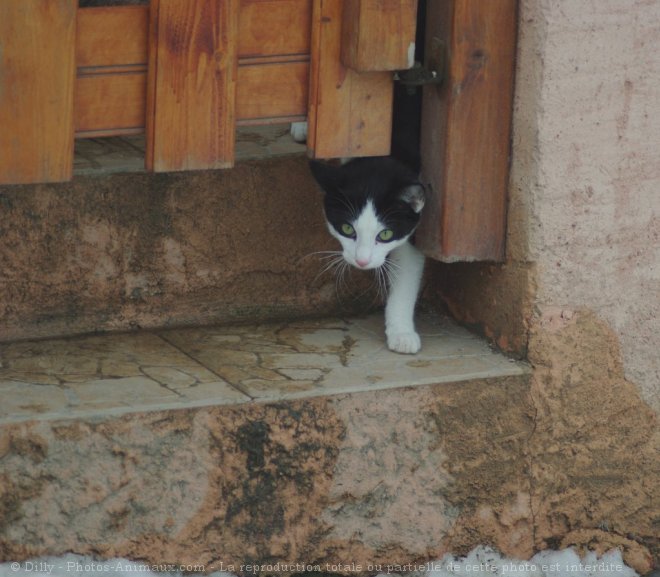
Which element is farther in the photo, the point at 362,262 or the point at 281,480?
the point at 362,262

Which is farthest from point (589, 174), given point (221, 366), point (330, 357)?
point (221, 366)

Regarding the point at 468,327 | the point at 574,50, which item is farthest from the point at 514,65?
the point at 468,327

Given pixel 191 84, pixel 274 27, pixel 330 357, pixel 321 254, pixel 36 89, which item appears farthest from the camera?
pixel 321 254

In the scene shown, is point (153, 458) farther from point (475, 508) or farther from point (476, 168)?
point (476, 168)

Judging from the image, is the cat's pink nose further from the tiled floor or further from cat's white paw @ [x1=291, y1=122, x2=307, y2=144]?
cat's white paw @ [x1=291, y1=122, x2=307, y2=144]

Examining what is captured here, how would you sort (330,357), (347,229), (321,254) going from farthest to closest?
(321,254), (347,229), (330,357)

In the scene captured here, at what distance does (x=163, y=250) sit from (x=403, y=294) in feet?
2.39

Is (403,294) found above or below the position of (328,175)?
below

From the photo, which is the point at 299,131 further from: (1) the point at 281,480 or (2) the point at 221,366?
(1) the point at 281,480

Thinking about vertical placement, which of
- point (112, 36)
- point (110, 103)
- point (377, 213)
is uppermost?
point (112, 36)

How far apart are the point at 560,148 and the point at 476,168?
244mm

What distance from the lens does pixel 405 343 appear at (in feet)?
11.2

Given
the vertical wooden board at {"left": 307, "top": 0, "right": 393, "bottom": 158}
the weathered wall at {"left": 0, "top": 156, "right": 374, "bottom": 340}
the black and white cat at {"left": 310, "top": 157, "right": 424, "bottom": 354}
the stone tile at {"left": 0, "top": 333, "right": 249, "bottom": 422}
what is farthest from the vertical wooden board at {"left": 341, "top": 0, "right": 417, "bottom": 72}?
the stone tile at {"left": 0, "top": 333, "right": 249, "bottom": 422}

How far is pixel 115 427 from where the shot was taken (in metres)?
2.88
